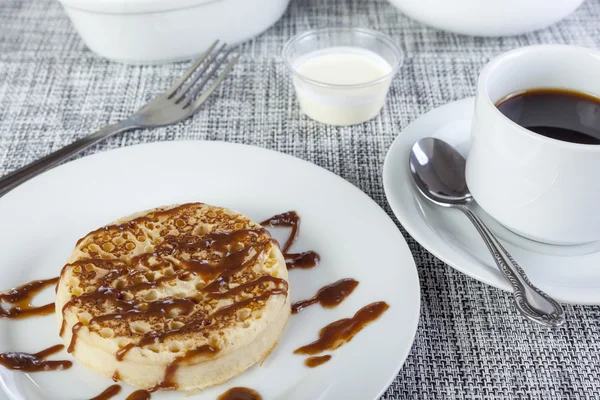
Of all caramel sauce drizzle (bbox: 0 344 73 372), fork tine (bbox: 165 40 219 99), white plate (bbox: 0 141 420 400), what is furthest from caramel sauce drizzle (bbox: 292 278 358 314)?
fork tine (bbox: 165 40 219 99)

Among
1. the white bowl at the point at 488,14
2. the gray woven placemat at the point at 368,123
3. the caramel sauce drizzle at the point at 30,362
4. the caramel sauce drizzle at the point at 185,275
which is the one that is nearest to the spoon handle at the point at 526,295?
the gray woven placemat at the point at 368,123

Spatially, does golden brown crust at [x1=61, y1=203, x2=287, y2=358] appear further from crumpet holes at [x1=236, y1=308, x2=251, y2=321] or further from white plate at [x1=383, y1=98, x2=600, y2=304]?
white plate at [x1=383, y1=98, x2=600, y2=304]

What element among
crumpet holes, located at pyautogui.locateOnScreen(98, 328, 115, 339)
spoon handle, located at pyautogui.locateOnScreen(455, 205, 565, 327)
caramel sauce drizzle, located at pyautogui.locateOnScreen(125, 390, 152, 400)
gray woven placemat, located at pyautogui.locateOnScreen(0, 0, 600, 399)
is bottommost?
gray woven placemat, located at pyautogui.locateOnScreen(0, 0, 600, 399)

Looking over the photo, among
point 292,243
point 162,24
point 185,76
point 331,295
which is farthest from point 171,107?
point 331,295

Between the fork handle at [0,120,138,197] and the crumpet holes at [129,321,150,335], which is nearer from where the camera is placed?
the crumpet holes at [129,321,150,335]

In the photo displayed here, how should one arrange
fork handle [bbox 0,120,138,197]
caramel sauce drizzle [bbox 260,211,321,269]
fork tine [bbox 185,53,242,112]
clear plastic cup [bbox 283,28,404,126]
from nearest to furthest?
caramel sauce drizzle [bbox 260,211,321,269]
fork handle [bbox 0,120,138,197]
clear plastic cup [bbox 283,28,404,126]
fork tine [bbox 185,53,242,112]

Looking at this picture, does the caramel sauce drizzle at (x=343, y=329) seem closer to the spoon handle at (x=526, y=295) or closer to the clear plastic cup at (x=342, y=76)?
the spoon handle at (x=526, y=295)

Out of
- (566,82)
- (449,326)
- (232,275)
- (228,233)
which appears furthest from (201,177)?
(566,82)

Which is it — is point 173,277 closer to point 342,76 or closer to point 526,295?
point 526,295
